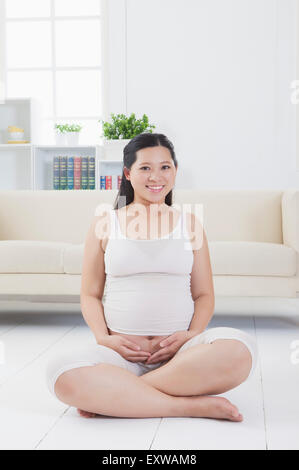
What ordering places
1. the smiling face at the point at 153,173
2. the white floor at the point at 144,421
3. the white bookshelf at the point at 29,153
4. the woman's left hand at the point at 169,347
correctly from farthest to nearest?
the white bookshelf at the point at 29,153
the smiling face at the point at 153,173
the woman's left hand at the point at 169,347
the white floor at the point at 144,421

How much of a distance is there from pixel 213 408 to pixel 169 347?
20 centimetres

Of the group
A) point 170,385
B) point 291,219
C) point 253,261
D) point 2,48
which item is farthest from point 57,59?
point 170,385

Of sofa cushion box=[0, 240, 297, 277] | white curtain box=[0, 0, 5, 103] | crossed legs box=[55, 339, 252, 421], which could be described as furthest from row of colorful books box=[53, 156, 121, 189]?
crossed legs box=[55, 339, 252, 421]

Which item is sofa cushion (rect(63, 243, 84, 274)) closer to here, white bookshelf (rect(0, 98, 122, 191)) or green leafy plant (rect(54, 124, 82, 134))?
white bookshelf (rect(0, 98, 122, 191))

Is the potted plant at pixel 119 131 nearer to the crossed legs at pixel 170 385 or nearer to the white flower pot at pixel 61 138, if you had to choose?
the white flower pot at pixel 61 138

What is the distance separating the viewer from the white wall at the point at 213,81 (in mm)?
5230

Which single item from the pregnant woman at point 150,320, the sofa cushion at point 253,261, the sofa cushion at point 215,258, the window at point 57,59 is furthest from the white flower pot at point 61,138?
the pregnant woman at point 150,320

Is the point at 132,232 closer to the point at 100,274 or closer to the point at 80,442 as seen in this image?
the point at 100,274

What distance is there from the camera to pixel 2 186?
17.9ft

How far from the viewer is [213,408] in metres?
1.46

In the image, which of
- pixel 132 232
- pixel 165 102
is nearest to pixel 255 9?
pixel 165 102

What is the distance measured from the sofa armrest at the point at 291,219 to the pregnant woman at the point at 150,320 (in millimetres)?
1371

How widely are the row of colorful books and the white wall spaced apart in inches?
27.2

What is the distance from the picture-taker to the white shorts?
1440 mm
